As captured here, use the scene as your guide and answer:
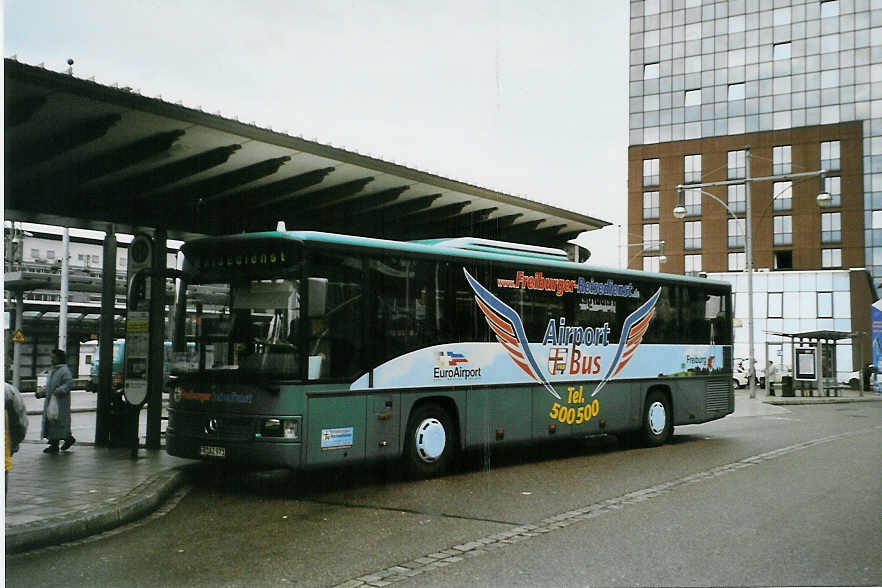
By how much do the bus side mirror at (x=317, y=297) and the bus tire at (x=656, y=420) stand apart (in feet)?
23.7

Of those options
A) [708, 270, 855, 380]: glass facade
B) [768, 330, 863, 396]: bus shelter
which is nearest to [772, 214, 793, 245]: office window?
[708, 270, 855, 380]: glass facade

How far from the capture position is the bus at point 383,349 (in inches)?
392

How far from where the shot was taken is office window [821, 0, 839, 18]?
13.4m

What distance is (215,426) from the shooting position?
10234mm

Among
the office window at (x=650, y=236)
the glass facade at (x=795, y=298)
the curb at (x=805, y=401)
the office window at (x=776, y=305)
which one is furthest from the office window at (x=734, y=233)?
the curb at (x=805, y=401)

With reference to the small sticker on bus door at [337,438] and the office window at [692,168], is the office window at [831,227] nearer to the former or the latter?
the office window at [692,168]

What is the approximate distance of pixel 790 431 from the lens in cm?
1886

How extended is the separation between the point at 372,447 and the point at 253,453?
1.40m

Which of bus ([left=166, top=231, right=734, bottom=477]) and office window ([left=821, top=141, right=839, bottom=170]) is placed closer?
bus ([left=166, top=231, right=734, bottom=477])

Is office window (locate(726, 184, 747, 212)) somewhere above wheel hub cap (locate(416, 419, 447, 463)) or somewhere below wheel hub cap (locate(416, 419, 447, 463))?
above

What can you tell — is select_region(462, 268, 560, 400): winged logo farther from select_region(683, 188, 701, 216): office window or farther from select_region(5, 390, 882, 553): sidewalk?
select_region(683, 188, 701, 216): office window

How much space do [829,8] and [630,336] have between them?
5.77 meters

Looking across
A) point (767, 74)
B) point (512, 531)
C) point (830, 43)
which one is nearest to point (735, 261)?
point (767, 74)

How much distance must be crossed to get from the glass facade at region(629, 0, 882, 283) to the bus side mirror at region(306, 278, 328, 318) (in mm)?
5251
